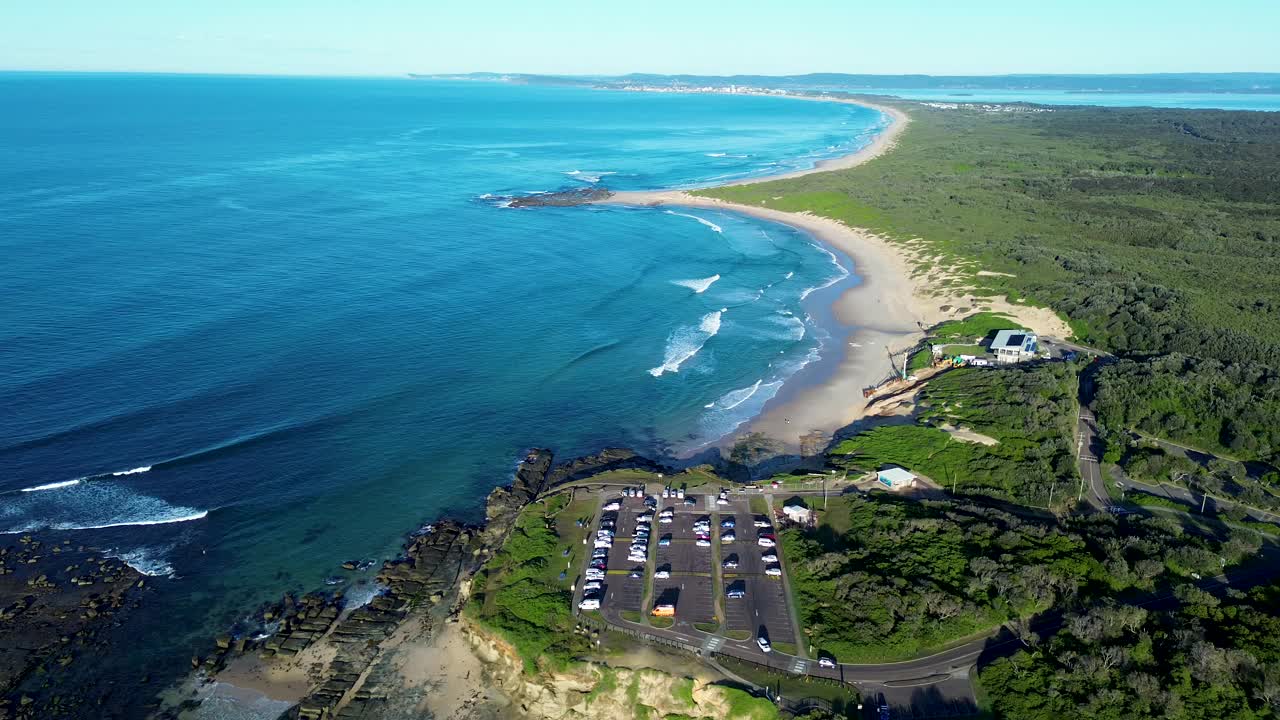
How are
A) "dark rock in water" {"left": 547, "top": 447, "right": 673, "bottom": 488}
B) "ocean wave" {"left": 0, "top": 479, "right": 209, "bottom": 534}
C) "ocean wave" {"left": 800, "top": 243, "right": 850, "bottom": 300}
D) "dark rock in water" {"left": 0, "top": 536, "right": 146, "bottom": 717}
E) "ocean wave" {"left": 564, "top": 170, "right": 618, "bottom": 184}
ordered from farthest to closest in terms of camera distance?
"ocean wave" {"left": 564, "top": 170, "right": 618, "bottom": 184}, "ocean wave" {"left": 800, "top": 243, "right": 850, "bottom": 300}, "dark rock in water" {"left": 547, "top": 447, "right": 673, "bottom": 488}, "ocean wave" {"left": 0, "top": 479, "right": 209, "bottom": 534}, "dark rock in water" {"left": 0, "top": 536, "right": 146, "bottom": 717}

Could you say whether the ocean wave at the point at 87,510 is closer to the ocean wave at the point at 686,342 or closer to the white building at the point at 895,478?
the ocean wave at the point at 686,342

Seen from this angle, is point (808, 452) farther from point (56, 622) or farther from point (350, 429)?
point (56, 622)

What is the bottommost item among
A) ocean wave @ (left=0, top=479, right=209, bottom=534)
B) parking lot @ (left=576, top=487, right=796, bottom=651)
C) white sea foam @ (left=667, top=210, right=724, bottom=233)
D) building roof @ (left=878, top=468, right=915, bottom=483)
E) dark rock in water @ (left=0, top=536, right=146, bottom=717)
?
dark rock in water @ (left=0, top=536, right=146, bottom=717)

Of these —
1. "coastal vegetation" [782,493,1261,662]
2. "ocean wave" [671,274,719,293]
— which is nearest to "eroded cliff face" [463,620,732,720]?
"coastal vegetation" [782,493,1261,662]

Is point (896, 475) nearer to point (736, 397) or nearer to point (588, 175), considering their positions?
point (736, 397)

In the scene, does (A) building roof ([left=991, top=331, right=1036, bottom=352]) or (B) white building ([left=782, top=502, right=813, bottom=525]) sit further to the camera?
(A) building roof ([left=991, top=331, right=1036, bottom=352])

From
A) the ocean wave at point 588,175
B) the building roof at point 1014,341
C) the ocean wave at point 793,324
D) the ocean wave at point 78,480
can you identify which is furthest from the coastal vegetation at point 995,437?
the ocean wave at point 588,175

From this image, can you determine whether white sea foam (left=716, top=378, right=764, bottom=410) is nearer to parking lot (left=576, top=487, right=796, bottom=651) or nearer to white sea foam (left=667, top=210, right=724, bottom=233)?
parking lot (left=576, top=487, right=796, bottom=651)
